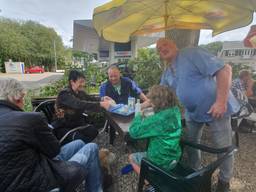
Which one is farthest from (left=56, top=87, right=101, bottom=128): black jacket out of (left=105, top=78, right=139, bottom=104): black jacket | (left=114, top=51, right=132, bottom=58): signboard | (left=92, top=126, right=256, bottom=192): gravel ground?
(left=114, top=51, right=132, bottom=58): signboard

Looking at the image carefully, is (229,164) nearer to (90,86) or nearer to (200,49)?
(200,49)

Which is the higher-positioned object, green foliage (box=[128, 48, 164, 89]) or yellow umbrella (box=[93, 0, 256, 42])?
yellow umbrella (box=[93, 0, 256, 42])

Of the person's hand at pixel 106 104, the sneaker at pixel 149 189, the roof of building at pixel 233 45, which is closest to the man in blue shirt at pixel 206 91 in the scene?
the sneaker at pixel 149 189

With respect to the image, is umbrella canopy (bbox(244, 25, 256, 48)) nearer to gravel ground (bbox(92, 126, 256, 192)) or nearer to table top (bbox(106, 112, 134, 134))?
gravel ground (bbox(92, 126, 256, 192))

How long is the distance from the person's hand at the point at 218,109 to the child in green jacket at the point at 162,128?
1.18ft

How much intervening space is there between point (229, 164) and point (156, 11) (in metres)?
1.92

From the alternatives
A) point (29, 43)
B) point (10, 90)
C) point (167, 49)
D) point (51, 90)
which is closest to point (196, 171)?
point (167, 49)

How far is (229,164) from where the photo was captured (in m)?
2.02

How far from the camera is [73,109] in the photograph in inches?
99.8

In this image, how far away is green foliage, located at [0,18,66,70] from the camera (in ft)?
105

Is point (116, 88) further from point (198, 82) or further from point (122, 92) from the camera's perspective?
point (198, 82)

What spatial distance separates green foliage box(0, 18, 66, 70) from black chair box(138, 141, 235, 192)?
104 ft

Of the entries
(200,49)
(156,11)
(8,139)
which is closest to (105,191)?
(8,139)

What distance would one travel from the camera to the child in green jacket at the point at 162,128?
1658 mm
